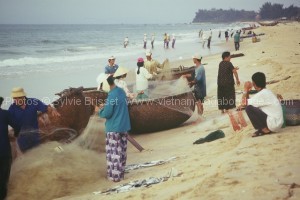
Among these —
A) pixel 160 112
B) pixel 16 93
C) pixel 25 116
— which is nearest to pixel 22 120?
pixel 25 116

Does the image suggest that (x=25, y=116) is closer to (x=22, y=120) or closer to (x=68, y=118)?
(x=22, y=120)

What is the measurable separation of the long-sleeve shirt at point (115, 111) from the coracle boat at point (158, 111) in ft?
8.55

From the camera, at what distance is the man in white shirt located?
5.09m

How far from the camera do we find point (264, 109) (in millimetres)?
5191

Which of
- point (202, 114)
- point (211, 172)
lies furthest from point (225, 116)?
point (211, 172)

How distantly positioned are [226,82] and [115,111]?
347cm

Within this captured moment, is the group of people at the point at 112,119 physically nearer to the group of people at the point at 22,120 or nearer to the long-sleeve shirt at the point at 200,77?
the group of people at the point at 22,120

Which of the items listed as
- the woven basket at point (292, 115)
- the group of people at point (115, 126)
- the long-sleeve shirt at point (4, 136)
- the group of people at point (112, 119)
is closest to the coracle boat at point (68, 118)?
the group of people at point (112, 119)

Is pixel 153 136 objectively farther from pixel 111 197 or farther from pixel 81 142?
pixel 111 197

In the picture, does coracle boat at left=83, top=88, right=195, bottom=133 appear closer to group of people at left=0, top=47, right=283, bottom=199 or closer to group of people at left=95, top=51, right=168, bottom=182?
group of people at left=0, top=47, right=283, bottom=199

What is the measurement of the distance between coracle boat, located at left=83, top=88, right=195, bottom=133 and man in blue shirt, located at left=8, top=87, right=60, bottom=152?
7.88 ft

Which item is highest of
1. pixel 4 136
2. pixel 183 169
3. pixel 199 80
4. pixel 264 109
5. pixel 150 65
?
pixel 150 65

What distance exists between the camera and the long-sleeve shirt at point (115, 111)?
5.17 m

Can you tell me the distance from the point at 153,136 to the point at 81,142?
2.71 metres
